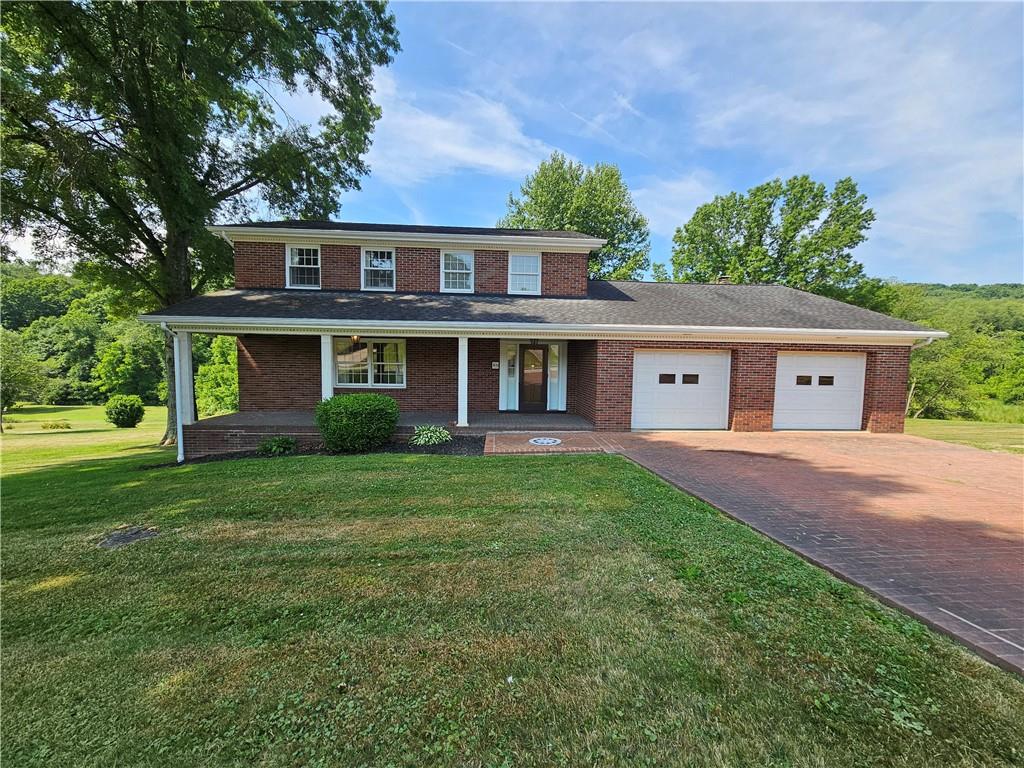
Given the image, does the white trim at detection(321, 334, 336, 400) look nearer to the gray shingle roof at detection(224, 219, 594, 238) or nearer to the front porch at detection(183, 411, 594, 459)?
the front porch at detection(183, 411, 594, 459)

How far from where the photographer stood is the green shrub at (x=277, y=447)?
907 centimetres

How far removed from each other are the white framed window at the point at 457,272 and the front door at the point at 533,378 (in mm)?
2627

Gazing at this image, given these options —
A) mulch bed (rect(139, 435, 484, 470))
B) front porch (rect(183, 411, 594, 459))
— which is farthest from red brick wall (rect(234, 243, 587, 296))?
mulch bed (rect(139, 435, 484, 470))

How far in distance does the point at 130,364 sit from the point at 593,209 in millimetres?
38671

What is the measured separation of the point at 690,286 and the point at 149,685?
15689 millimetres

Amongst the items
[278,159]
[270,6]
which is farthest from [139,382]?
[270,6]

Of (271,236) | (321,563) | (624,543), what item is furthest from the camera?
(271,236)

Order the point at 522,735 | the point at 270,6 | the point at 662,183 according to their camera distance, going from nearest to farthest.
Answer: the point at 522,735, the point at 270,6, the point at 662,183

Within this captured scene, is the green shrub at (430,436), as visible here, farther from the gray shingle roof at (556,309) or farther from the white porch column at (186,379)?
the white porch column at (186,379)

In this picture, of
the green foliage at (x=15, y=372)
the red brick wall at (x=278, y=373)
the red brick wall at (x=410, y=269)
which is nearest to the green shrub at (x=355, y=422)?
the red brick wall at (x=278, y=373)

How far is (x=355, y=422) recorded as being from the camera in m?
8.74

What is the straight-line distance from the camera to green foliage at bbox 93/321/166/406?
106ft

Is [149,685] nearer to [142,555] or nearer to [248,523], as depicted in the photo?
[142,555]

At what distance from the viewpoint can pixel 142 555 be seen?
409cm
